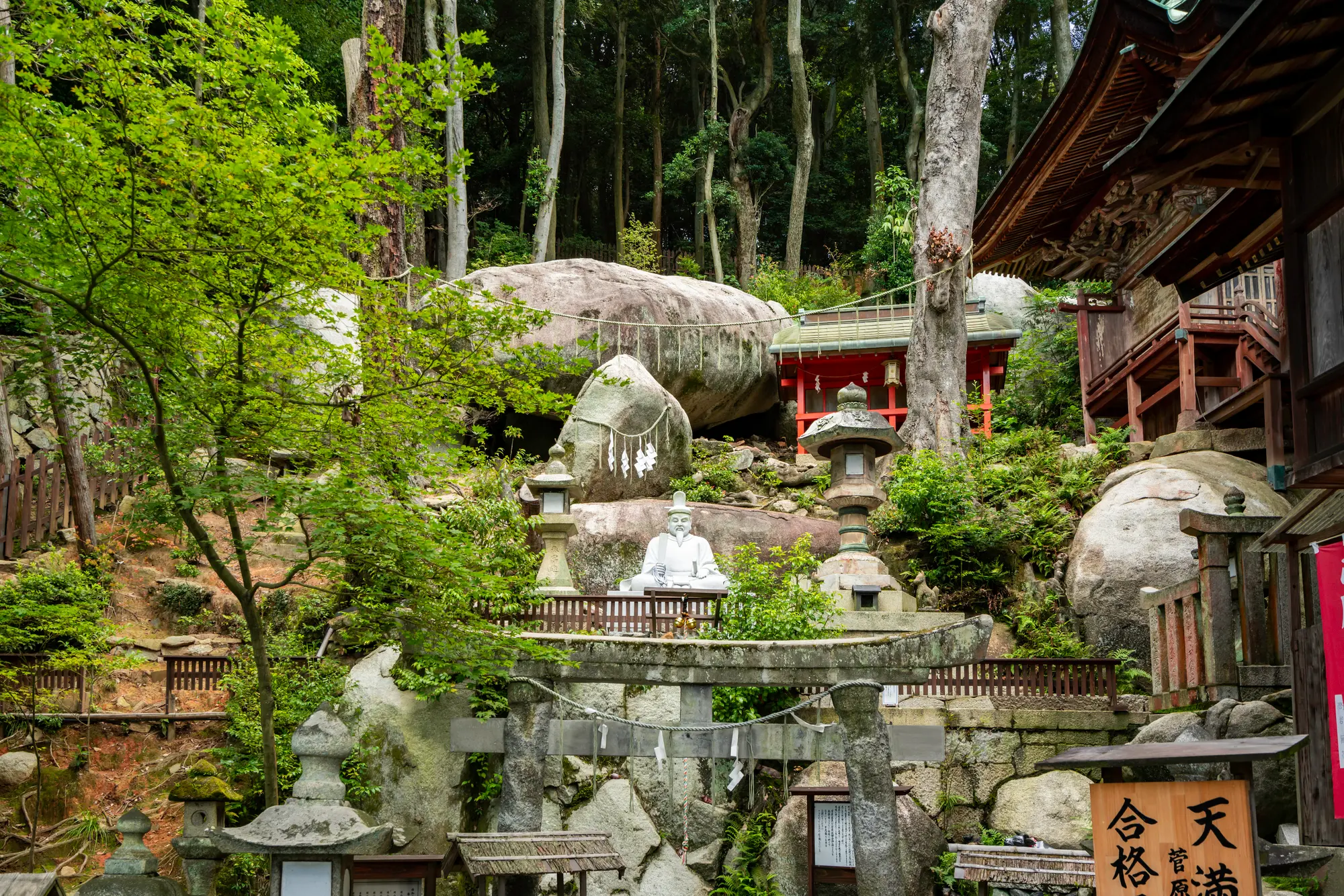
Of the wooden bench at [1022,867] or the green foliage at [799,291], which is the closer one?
the wooden bench at [1022,867]

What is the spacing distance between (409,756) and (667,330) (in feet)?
46.7

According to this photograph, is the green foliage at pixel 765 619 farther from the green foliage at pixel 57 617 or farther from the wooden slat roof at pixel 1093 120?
the green foliage at pixel 57 617

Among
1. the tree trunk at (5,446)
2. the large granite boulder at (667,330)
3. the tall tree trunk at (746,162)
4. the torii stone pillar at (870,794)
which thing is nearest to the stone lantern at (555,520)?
the torii stone pillar at (870,794)

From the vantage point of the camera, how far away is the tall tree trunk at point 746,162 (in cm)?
3322

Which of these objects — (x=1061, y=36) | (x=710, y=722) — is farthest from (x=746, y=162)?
(x=710, y=722)

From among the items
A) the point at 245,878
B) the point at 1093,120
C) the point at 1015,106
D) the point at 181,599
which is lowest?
the point at 245,878

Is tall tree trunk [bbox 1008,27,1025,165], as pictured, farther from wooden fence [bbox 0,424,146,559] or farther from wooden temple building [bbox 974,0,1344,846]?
wooden fence [bbox 0,424,146,559]

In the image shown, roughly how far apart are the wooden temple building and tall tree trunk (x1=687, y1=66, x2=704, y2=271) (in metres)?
20.1

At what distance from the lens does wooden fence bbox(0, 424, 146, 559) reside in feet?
54.6

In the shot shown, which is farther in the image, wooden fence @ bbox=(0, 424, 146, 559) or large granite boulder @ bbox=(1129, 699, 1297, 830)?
wooden fence @ bbox=(0, 424, 146, 559)

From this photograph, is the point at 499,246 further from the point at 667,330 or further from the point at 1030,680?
the point at 1030,680

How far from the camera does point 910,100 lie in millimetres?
34656

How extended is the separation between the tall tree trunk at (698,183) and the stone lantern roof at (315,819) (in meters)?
27.0

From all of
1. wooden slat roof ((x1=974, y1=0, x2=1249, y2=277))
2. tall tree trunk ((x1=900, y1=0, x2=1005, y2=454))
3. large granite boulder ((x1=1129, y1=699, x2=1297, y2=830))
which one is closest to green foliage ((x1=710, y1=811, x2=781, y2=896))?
large granite boulder ((x1=1129, y1=699, x2=1297, y2=830))
